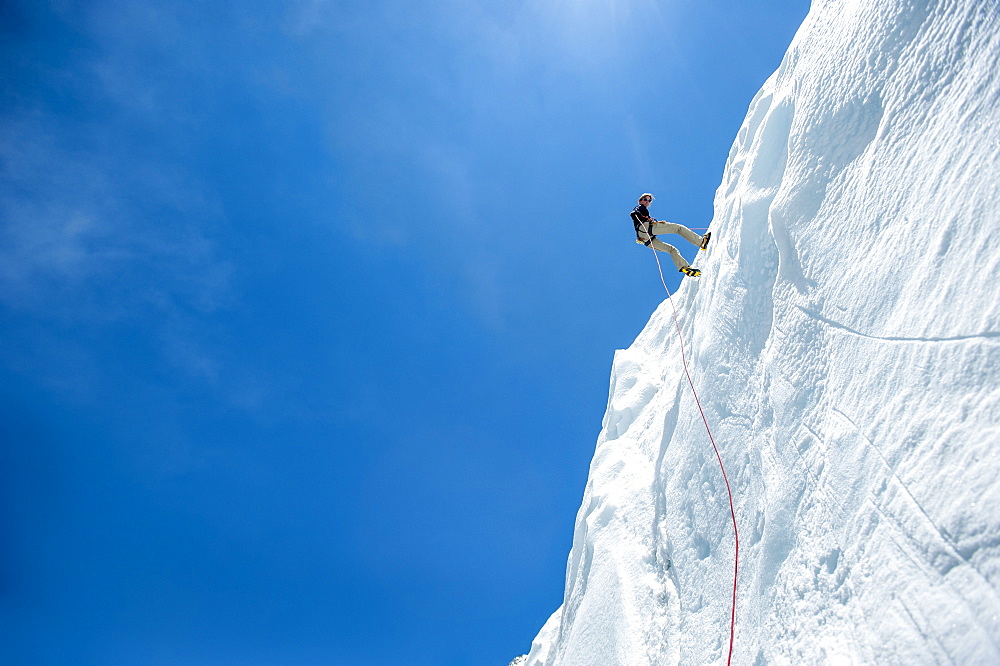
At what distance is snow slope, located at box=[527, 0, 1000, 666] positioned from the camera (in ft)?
9.00

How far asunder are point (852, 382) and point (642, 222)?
6.55 metres

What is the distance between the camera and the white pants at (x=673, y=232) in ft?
29.7

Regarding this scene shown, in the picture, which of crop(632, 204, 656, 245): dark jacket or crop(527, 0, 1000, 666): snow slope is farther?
crop(632, 204, 656, 245): dark jacket

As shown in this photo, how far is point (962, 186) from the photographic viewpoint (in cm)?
311

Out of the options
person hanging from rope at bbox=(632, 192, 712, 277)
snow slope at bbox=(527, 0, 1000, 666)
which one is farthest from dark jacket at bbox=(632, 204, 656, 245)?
snow slope at bbox=(527, 0, 1000, 666)

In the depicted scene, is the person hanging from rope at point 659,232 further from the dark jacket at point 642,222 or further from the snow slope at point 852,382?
the snow slope at point 852,382

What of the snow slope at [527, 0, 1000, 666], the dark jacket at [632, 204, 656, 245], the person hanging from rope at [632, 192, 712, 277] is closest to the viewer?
the snow slope at [527, 0, 1000, 666]

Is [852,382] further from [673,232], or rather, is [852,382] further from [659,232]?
[659,232]

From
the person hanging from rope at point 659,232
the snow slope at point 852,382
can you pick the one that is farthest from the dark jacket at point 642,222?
the snow slope at point 852,382

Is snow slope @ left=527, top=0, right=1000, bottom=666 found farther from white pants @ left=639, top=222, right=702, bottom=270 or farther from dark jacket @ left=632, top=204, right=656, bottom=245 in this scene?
dark jacket @ left=632, top=204, right=656, bottom=245

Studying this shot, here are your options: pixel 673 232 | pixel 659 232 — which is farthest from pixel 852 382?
pixel 659 232

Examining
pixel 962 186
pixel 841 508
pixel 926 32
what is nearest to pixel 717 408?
pixel 841 508

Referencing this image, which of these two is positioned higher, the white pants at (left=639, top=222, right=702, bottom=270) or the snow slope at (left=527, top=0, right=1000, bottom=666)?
the white pants at (left=639, top=222, right=702, bottom=270)

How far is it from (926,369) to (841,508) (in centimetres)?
113
